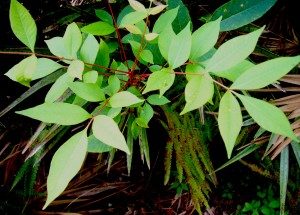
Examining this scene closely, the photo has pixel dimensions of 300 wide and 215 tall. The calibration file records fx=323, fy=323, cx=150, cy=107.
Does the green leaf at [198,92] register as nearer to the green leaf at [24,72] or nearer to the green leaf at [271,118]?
the green leaf at [271,118]

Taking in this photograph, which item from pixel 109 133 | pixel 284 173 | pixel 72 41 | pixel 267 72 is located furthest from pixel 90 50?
pixel 284 173

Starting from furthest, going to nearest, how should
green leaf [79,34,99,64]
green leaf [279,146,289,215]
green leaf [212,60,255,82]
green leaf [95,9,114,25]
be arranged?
green leaf [279,146,289,215] < green leaf [95,9,114,25] < green leaf [79,34,99,64] < green leaf [212,60,255,82]

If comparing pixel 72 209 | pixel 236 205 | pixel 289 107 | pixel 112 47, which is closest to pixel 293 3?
pixel 289 107

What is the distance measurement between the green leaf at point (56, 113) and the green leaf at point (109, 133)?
4cm

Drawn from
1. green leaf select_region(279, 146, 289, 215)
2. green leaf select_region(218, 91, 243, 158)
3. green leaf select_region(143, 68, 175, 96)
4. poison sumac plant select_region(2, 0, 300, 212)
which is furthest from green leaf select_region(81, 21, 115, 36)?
green leaf select_region(279, 146, 289, 215)

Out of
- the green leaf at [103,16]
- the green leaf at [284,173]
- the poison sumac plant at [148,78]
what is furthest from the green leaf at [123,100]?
the green leaf at [284,173]

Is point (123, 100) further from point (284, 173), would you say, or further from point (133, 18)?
point (284, 173)

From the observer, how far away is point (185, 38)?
528 mm

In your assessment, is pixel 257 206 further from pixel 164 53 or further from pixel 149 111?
pixel 164 53

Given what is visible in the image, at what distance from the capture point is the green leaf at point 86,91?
22.7 inches

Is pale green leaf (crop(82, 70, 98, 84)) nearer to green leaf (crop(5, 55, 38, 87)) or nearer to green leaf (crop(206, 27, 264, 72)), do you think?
green leaf (crop(5, 55, 38, 87))

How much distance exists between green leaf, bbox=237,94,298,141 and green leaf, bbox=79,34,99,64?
13.4 inches

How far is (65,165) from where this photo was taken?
1.53ft

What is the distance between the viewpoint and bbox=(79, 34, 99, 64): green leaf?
666 millimetres
